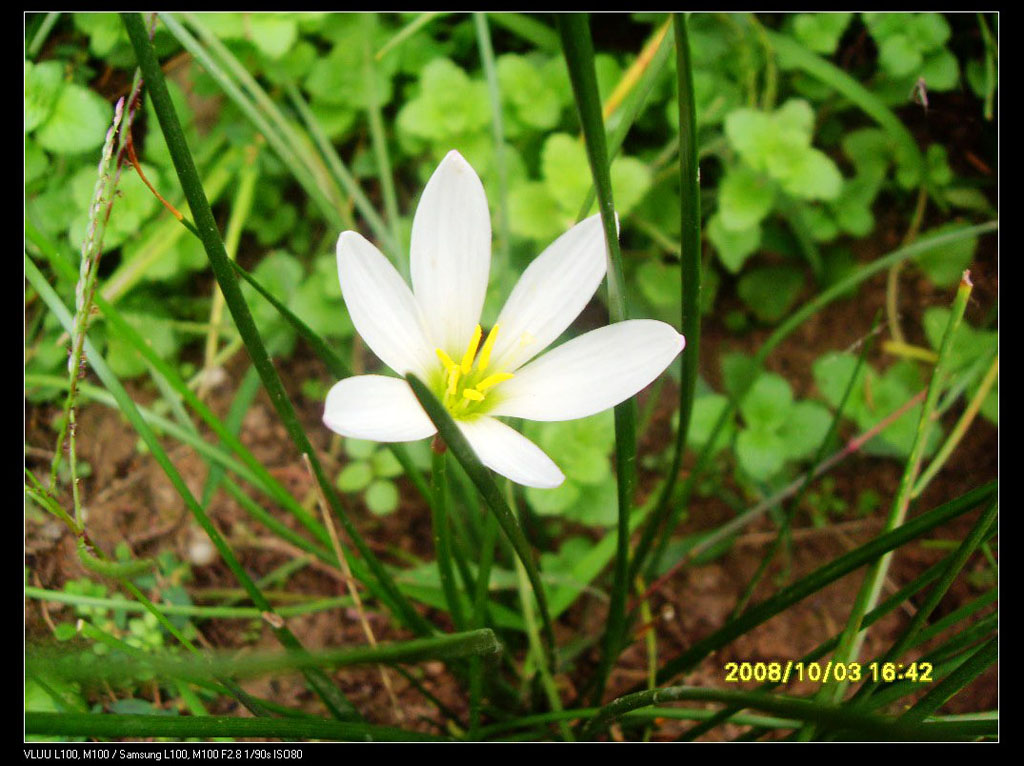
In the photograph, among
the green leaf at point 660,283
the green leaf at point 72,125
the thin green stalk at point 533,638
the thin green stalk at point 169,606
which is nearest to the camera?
the thin green stalk at point 169,606

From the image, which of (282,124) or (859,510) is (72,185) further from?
Answer: (859,510)

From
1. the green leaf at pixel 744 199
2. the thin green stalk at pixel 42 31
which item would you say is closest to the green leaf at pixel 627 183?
the green leaf at pixel 744 199

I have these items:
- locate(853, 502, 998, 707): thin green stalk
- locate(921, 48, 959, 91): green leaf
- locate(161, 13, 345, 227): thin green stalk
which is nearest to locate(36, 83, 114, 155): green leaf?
locate(161, 13, 345, 227): thin green stalk

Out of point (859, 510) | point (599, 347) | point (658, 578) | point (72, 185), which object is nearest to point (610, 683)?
point (658, 578)

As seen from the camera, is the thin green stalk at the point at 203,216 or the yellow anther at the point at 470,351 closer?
the thin green stalk at the point at 203,216

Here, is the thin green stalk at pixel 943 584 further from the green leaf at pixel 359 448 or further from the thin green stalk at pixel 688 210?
the green leaf at pixel 359 448

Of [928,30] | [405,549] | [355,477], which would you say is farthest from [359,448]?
[928,30]
